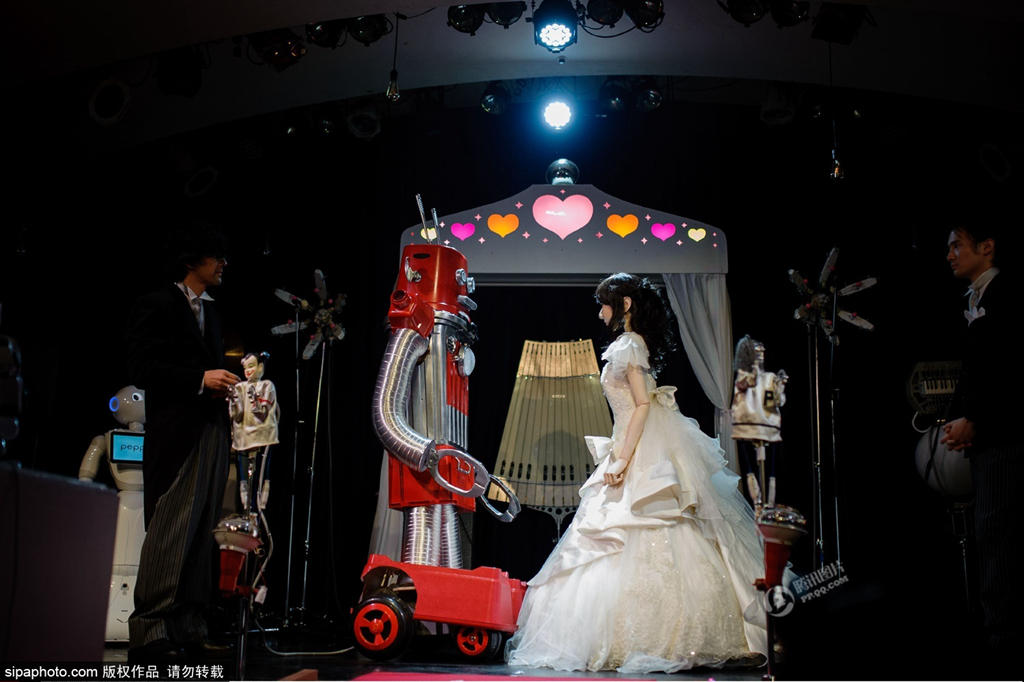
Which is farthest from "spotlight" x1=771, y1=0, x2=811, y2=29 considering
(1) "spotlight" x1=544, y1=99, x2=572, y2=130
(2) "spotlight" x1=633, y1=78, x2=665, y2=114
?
(1) "spotlight" x1=544, y1=99, x2=572, y2=130

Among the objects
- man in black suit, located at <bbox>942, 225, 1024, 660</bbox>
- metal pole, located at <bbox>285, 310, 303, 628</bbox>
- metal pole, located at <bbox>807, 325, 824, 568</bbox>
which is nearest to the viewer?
man in black suit, located at <bbox>942, 225, 1024, 660</bbox>

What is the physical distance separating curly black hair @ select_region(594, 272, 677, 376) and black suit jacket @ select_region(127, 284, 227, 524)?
169cm

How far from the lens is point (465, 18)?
5117mm

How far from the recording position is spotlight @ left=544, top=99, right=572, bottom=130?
575 centimetres

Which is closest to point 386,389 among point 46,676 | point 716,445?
point 716,445

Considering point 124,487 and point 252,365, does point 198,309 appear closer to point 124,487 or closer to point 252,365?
point 252,365

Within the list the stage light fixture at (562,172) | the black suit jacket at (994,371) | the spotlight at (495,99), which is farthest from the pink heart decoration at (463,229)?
the black suit jacket at (994,371)

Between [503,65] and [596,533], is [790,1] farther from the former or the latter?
[596,533]

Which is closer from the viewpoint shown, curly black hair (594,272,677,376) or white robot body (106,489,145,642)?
curly black hair (594,272,677,376)

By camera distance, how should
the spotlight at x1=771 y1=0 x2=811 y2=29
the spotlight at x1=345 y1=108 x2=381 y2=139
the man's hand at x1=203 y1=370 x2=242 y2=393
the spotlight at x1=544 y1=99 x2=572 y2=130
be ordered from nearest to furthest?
1. the man's hand at x1=203 y1=370 x2=242 y2=393
2. the spotlight at x1=771 y1=0 x2=811 y2=29
3. the spotlight at x1=544 y1=99 x2=572 y2=130
4. the spotlight at x1=345 y1=108 x2=381 y2=139

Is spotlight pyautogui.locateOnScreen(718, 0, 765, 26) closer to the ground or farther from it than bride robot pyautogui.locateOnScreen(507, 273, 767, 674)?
farther from it

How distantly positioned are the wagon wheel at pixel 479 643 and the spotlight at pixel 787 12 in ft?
12.1

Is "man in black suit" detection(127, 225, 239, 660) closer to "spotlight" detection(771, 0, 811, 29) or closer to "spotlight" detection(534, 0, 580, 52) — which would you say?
"spotlight" detection(534, 0, 580, 52)

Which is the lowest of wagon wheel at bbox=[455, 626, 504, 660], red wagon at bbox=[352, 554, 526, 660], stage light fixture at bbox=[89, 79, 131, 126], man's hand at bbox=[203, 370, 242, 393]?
wagon wheel at bbox=[455, 626, 504, 660]
